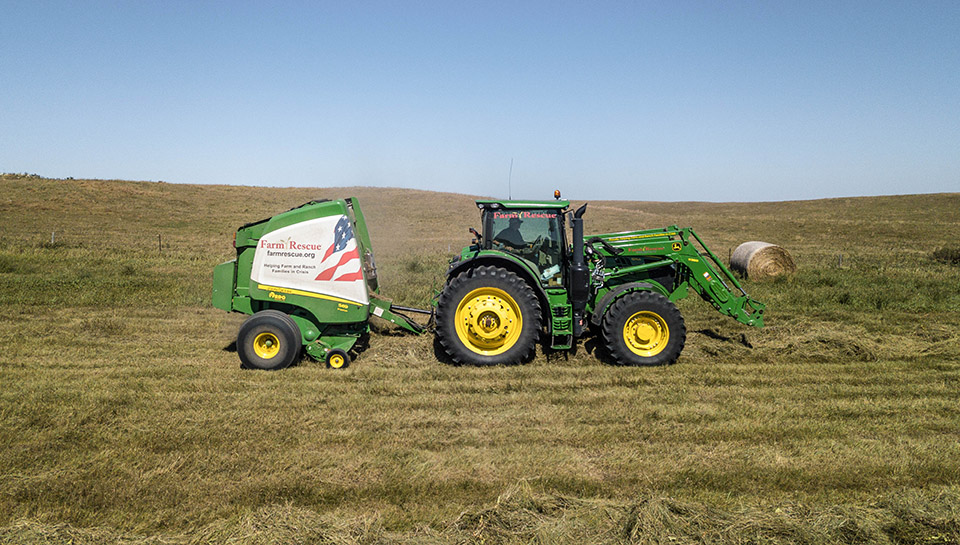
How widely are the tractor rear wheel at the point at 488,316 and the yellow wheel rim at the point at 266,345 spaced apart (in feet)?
6.66

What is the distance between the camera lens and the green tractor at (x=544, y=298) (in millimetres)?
7559

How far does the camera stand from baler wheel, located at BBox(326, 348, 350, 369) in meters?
7.48

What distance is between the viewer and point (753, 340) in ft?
28.9

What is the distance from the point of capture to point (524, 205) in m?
7.87

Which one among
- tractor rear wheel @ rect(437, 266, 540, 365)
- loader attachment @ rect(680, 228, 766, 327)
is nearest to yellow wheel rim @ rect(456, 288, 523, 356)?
tractor rear wheel @ rect(437, 266, 540, 365)

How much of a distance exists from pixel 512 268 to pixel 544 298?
56 centimetres

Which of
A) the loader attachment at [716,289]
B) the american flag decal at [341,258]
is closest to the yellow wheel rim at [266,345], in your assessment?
the american flag decal at [341,258]

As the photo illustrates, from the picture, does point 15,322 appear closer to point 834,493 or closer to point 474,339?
point 474,339

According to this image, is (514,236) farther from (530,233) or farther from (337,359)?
(337,359)

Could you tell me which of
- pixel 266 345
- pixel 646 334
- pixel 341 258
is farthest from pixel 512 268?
pixel 266 345

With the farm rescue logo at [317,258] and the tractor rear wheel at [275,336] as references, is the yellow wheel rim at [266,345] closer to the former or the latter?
the tractor rear wheel at [275,336]

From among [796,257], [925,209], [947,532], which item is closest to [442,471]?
[947,532]

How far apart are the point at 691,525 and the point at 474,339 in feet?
13.6

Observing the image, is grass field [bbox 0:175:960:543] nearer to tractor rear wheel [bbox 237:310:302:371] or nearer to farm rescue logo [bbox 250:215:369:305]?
tractor rear wheel [bbox 237:310:302:371]
